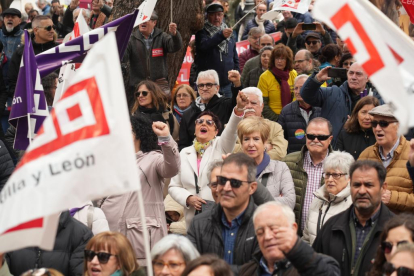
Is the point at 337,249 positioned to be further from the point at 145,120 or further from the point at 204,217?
the point at 145,120

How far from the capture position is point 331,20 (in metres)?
5.40

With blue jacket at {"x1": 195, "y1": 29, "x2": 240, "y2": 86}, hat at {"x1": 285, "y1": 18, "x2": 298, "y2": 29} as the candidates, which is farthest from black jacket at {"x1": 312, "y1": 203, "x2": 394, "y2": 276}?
hat at {"x1": 285, "y1": 18, "x2": 298, "y2": 29}

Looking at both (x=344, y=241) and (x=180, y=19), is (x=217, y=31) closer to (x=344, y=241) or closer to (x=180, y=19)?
(x=180, y=19)

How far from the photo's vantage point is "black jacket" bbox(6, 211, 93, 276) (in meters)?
7.12

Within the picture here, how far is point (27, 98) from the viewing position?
26.8ft

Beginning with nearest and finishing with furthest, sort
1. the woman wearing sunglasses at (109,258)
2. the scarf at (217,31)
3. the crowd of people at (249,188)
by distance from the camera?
1. the crowd of people at (249,188)
2. the woman wearing sunglasses at (109,258)
3. the scarf at (217,31)

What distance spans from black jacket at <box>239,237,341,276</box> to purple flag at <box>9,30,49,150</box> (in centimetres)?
323

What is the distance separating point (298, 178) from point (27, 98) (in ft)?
8.15

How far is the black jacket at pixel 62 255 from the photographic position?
712 cm

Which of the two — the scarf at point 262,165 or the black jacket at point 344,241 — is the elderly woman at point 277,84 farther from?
the black jacket at point 344,241

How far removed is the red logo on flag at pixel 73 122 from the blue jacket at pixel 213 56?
857 cm

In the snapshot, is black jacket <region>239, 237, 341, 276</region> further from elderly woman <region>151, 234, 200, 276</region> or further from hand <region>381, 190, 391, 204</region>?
hand <region>381, 190, 391, 204</region>

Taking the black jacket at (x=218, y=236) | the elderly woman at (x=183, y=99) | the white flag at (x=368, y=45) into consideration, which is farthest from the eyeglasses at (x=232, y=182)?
the elderly woman at (x=183, y=99)

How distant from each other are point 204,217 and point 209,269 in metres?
1.17
